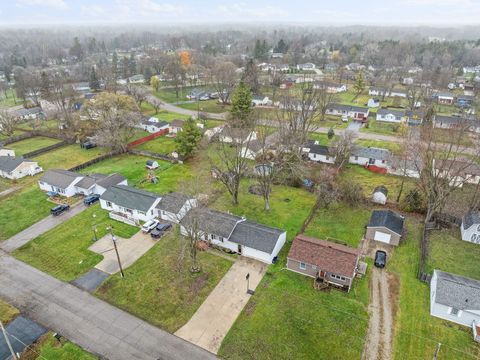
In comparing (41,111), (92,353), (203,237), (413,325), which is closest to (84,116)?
(41,111)

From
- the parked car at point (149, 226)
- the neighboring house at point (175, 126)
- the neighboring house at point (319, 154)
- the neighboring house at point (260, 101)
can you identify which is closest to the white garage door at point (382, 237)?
the neighboring house at point (319, 154)

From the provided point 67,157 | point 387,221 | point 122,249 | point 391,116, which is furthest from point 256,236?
point 391,116

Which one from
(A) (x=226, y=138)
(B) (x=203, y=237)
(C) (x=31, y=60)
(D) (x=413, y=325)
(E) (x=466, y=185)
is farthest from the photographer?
(C) (x=31, y=60)

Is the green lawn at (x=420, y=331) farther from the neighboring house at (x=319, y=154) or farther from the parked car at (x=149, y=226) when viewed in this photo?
the neighboring house at (x=319, y=154)

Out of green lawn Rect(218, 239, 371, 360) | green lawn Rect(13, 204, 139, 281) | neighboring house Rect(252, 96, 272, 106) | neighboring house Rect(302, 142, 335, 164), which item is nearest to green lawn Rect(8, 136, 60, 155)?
green lawn Rect(13, 204, 139, 281)

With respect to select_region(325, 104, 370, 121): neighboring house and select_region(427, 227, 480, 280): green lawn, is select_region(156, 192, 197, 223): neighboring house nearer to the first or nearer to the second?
select_region(427, 227, 480, 280): green lawn

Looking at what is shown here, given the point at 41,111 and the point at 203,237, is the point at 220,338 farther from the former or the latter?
the point at 41,111

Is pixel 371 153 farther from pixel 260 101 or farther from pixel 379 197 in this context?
pixel 260 101
